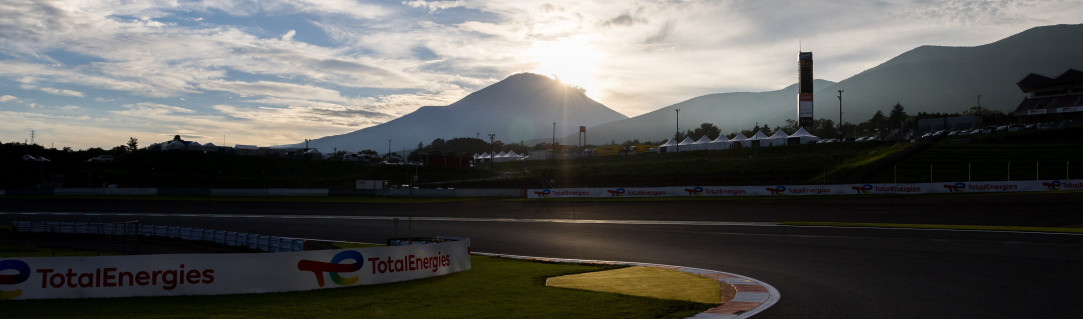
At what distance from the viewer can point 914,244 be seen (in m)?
24.1

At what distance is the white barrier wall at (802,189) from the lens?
51.8 metres

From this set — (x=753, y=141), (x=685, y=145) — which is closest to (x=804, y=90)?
(x=753, y=141)

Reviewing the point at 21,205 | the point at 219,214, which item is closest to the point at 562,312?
the point at 219,214

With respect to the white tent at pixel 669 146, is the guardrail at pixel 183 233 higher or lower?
lower

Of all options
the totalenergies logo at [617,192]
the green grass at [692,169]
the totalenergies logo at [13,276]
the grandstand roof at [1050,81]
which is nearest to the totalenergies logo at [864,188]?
the green grass at [692,169]

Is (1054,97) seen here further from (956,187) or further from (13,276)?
(13,276)

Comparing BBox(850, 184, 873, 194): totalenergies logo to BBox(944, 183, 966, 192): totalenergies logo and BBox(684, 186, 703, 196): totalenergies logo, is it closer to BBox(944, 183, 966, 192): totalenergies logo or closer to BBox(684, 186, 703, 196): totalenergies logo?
BBox(944, 183, 966, 192): totalenergies logo

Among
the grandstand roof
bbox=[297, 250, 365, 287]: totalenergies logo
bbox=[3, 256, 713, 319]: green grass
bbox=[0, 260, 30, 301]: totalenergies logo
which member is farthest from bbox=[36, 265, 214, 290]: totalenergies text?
the grandstand roof

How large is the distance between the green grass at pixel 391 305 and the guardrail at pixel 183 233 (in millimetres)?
11551

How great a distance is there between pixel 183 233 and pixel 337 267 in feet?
71.5

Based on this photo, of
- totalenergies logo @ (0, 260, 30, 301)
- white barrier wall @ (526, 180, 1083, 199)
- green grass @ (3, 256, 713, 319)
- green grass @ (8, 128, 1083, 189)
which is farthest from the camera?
green grass @ (8, 128, 1083, 189)

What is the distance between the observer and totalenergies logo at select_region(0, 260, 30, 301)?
42.2 feet

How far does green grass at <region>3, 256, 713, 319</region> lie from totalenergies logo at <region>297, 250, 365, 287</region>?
0.34 meters

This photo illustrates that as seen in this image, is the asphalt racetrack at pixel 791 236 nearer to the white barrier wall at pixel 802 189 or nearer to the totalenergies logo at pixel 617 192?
the white barrier wall at pixel 802 189
